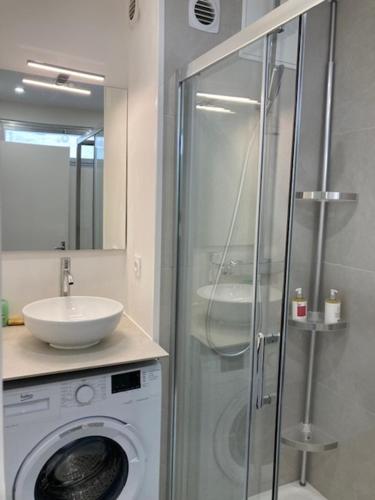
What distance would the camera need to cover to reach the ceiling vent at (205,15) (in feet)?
6.18

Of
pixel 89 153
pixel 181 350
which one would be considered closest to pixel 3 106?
pixel 89 153

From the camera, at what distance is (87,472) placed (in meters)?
1.79

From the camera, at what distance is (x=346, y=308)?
6.75ft

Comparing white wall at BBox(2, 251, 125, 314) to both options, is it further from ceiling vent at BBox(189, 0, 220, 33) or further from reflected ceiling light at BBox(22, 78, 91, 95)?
ceiling vent at BBox(189, 0, 220, 33)

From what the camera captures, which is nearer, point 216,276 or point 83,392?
point 83,392

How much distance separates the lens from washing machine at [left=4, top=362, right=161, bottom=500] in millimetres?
1515

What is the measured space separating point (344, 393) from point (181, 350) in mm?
886

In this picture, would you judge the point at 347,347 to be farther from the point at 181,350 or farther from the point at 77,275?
the point at 77,275

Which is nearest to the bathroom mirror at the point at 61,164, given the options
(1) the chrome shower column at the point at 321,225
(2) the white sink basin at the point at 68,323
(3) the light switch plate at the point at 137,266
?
(3) the light switch plate at the point at 137,266

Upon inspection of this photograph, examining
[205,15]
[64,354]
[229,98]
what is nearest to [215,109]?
[229,98]

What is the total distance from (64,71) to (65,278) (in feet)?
3.48

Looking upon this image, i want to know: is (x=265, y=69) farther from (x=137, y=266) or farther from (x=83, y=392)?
(x=83, y=392)

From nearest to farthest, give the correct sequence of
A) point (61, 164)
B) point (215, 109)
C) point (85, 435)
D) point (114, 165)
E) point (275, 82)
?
point (275, 82)
point (85, 435)
point (215, 109)
point (61, 164)
point (114, 165)

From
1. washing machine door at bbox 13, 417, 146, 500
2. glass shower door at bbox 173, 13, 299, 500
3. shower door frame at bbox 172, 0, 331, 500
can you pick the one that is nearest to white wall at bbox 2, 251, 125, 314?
glass shower door at bbox 173, 13, 299, 500
